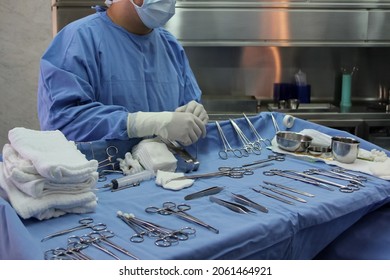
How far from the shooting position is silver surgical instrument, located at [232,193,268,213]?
1223 mm

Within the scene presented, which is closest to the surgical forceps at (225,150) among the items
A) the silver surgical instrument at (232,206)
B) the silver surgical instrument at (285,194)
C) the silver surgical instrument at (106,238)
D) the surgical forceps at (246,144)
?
the surgical forceps at (246,144)

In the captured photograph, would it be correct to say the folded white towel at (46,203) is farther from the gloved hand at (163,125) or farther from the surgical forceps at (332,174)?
the surgical forceps at (332,174)

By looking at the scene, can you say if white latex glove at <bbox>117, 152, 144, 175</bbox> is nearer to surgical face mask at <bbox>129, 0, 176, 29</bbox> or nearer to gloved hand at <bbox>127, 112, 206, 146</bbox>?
gloved hand at <bbox>127, 112, 206, 146</bbox>

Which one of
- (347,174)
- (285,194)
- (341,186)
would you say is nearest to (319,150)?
(347,174)

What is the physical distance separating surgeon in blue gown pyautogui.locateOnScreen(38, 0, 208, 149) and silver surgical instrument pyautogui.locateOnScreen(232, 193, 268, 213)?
0.41m

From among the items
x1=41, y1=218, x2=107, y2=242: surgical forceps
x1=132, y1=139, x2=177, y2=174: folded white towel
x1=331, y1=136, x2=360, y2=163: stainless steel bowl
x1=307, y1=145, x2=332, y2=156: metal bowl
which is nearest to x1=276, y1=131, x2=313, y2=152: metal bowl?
x1=307, y1=145, x2=332, y2=156: metal bowl

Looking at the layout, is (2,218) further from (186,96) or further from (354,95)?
(354,95)

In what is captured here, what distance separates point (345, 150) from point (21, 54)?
269 cm

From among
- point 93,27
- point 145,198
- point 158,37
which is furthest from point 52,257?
point 158,37

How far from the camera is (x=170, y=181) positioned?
1.41 meters

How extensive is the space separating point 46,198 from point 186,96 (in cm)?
126

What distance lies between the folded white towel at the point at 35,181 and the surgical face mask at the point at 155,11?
0.98 metres

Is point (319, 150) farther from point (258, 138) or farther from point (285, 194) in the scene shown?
point (285, 194)

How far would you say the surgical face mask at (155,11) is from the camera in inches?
76.9
